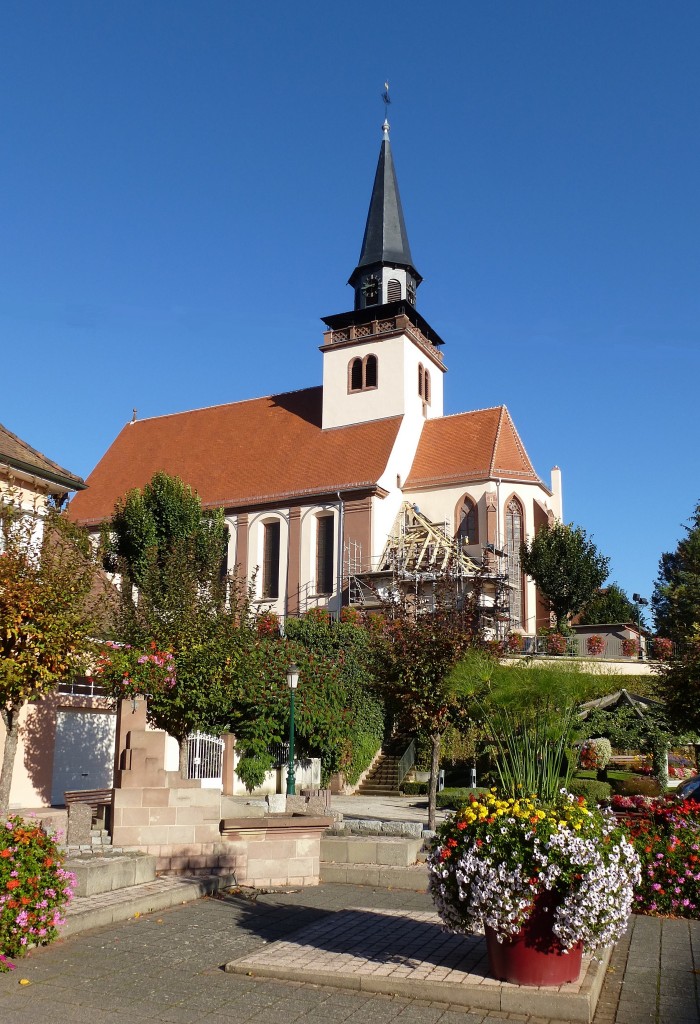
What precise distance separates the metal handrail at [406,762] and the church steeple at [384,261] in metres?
27.7

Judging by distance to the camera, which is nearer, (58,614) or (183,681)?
(58,614)

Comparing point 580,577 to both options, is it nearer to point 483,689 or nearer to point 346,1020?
point 483,689

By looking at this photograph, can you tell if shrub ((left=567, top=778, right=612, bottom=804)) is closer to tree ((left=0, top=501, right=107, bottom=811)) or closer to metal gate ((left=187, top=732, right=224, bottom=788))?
metal gate ((left=187, top=732, right=224, bottom=788))

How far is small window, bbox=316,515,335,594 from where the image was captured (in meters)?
44.3

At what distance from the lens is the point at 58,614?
529 inches

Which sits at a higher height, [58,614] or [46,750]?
[58,614]

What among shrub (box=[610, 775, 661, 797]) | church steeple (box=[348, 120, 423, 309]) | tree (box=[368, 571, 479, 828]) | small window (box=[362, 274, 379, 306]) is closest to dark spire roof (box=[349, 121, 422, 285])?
church steeple (box=[348, 120, 423, 309])

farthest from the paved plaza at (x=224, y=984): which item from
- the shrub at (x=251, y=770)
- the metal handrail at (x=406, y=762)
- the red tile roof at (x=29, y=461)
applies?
the metal handrail at (x=406, y=762)

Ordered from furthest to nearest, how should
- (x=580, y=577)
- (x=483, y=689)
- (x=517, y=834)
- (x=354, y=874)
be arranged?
(x=580, y=577), (x=483, y=689), (x=354, y=874), (x=517, y=834)

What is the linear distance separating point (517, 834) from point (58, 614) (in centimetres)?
872

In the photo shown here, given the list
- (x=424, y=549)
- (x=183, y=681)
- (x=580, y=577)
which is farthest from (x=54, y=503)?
(x=580, y=577)

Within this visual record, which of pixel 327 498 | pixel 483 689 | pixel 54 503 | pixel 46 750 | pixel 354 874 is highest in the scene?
pixel 327 498

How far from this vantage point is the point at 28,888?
7785 millimetres

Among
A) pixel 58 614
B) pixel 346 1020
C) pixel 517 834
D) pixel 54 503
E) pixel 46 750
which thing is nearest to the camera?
pixel 346 1020
